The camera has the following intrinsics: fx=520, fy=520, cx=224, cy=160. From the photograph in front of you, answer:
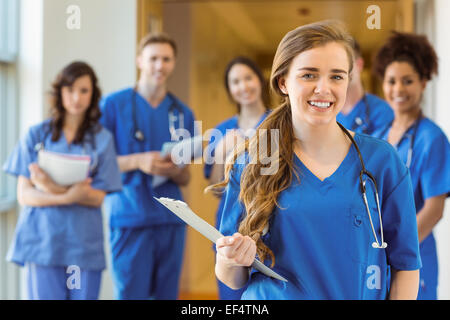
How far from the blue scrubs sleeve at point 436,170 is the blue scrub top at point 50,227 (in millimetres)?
786

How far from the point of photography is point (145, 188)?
4.91 feet

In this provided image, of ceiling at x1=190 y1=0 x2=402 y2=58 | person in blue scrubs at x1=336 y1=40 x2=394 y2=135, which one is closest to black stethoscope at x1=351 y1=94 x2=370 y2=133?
person in blue scrubs at x1=336 y1=40 x2=394 y2=135

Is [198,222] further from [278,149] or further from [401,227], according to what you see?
[401,227]

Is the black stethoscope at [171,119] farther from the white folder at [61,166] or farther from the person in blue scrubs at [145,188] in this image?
the white folder at [61,166]

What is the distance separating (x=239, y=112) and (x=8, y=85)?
0.61 metres

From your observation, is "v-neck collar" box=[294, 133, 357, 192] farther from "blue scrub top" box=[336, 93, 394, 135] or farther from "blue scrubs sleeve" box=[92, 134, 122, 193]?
"blue scrubs sleeve" box=[92, 134, 122, 193]

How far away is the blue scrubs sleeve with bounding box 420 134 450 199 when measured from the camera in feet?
3.67

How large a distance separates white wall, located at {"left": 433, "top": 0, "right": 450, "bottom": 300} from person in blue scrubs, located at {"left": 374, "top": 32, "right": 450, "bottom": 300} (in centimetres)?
3

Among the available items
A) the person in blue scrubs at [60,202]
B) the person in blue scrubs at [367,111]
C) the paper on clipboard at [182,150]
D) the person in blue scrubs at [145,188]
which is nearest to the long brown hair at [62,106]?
the person in blue scrubs at [60,202]

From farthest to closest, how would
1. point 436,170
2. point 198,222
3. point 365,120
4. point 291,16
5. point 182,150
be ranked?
1. point 182,150
2. point 365,120
3. point 436,170
4. point 291,16
5. point 198,222

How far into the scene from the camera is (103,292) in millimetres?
1401

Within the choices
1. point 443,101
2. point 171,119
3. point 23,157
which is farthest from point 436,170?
point 23,157

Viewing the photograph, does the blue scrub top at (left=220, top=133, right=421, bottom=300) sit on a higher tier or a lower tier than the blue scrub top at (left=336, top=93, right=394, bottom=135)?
lower
